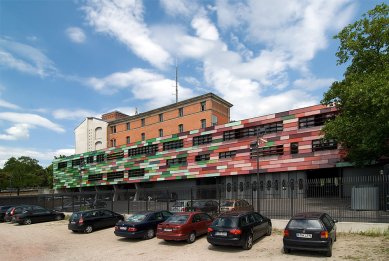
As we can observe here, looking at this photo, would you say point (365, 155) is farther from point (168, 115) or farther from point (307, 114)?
point (168, 115)

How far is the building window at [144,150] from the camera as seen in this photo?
56.3 meters

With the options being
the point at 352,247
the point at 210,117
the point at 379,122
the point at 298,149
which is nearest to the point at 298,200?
the point at 352,247

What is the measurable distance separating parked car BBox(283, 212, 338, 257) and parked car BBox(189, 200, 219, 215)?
9.49 meters

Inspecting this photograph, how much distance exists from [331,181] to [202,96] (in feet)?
126

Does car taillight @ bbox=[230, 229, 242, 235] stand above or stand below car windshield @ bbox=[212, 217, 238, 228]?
below

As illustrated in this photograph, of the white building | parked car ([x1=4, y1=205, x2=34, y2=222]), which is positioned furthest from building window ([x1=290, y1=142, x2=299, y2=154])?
the white building

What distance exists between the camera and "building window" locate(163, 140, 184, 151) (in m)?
52.6

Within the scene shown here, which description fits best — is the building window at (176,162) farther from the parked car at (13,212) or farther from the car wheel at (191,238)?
the car wheel at (191,238)

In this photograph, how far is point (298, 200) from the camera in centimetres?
1970

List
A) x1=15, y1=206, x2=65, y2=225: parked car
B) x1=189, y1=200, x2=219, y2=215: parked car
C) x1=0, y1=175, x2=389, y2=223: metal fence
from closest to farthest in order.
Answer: x1=0, y1=175, x2=389, y2=223: metal fence, x1=189, y1=200, x2=219, y2=215: parked car, x1=15, y1=206, x2=65, y2=225: parked car

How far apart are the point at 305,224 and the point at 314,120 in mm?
28118

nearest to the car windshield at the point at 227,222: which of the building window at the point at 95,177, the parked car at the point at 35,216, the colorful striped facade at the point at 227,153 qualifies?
the colorful striped facade at the point at 227,153

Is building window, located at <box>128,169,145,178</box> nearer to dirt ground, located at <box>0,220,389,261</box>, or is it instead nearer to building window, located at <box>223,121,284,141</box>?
building window, located at <box>223,121,284,141</box>

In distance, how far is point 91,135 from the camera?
245 feet
